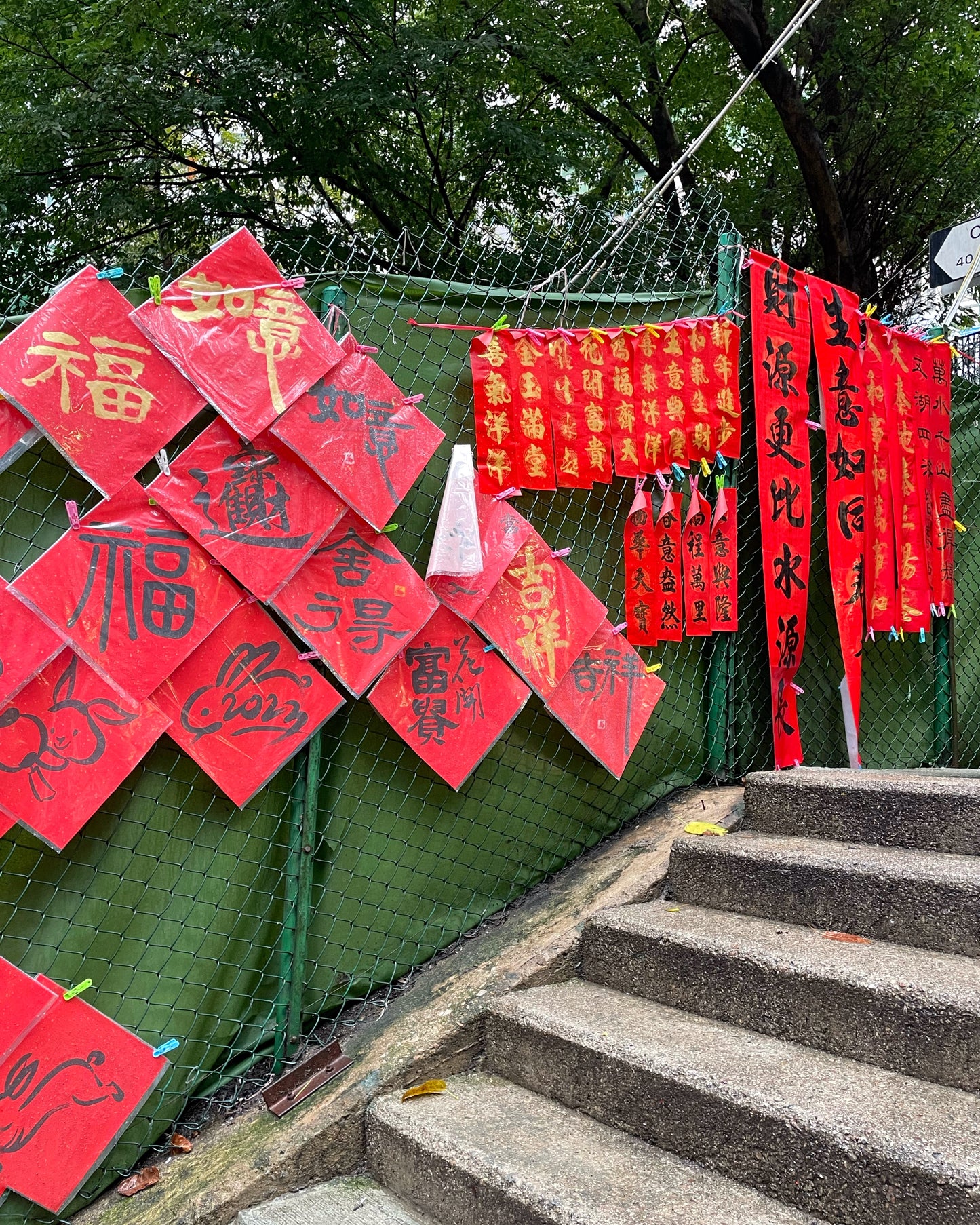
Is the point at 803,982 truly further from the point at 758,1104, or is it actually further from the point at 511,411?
the point at 511,411

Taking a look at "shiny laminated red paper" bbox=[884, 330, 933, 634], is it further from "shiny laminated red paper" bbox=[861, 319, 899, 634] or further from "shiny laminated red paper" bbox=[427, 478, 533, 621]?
"shiny laminated red paper" bbox=[427, 478, 533, 621]

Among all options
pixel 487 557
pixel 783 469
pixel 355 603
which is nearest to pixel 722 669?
pixel 783 469

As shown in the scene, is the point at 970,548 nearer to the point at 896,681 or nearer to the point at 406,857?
the point at 896,681

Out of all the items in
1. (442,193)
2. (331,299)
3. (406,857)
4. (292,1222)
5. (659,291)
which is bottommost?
(292,1222)

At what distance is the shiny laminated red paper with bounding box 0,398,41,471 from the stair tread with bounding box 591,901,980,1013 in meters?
2.15

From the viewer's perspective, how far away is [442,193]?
29.7ft

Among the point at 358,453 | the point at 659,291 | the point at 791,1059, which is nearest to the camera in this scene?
the point at 791,1059

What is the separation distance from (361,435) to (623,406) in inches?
44.4

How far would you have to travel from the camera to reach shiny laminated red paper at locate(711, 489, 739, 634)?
3.68 m

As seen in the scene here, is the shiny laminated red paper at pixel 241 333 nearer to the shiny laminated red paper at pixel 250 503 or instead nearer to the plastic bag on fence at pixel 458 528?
the shiny laminated red paper at pixel 250 503

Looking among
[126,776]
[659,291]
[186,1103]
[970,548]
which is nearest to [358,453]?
[126,776]

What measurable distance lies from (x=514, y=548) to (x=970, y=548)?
3343mm

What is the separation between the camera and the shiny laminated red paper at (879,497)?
166 inches

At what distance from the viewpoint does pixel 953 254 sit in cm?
510
